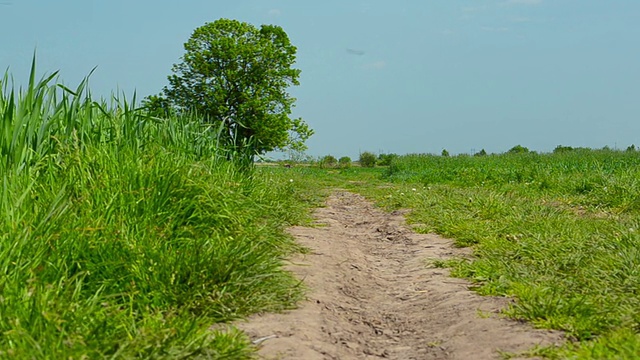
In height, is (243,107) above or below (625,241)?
above

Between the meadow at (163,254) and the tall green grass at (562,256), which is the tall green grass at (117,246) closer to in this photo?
the meadow at (163,254)

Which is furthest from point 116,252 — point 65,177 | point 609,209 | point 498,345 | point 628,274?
point 609,209

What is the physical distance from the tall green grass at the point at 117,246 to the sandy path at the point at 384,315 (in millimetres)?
228

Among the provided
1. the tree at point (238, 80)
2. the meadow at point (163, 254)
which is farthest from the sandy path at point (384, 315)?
the tree at point (238, 80)

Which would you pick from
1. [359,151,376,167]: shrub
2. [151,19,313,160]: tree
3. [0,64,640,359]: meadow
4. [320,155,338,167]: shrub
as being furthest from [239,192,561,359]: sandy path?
[359,151,376,167]: shrub

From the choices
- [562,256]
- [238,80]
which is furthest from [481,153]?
[562,256]

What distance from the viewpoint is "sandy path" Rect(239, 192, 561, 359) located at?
325 cm

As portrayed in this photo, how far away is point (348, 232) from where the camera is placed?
731 cm

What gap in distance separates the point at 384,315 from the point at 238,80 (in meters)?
24.5

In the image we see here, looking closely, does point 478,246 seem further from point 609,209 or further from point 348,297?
point 609,209

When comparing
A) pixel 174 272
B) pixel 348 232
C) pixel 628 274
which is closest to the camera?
pixel 174 272

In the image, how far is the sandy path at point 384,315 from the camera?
10.7 ft

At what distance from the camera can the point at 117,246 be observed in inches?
149

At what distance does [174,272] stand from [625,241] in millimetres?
A: 3683
